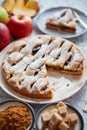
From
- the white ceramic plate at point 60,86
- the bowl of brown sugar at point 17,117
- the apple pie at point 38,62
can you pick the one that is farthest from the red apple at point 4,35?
the bowl of brown sugar at point 17,117

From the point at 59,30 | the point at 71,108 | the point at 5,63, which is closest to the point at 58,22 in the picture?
the point at 59,30

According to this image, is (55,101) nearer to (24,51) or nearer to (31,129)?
(31,129)

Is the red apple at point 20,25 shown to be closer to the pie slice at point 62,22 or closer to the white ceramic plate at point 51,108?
the pie slice at point 62,22

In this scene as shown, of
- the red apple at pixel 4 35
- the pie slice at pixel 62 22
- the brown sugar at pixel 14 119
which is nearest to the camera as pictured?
the brown sugar at pixel 14 119

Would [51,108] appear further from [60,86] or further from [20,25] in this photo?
[20,25]

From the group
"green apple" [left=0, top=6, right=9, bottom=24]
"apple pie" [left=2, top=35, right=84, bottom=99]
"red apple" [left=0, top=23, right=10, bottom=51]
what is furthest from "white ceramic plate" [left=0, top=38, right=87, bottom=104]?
"green apple" [left=0, top=6, right=9, bottom=24]

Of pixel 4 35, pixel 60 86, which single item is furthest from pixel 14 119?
pixel 4 35

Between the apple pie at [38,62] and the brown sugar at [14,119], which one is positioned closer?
the brown sugar at [14,119]
